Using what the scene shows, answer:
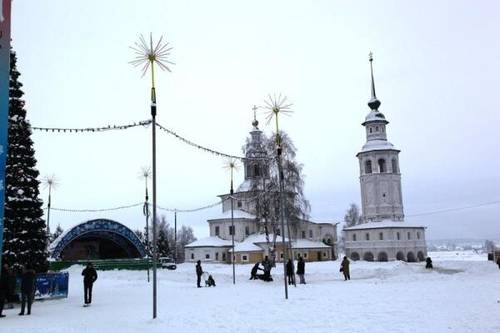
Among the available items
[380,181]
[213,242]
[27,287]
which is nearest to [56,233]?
[213,242]

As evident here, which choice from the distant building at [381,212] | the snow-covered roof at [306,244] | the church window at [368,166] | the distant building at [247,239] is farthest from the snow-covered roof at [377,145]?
the snow-covered roof at [306,244]

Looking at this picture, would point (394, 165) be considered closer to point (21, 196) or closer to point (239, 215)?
point (239, 215)

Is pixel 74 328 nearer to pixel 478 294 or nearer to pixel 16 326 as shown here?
pixel 16 326

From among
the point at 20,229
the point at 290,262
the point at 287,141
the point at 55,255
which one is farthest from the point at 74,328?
the point at 287,141

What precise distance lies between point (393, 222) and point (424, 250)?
6216 millimetres

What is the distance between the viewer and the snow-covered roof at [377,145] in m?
70.6

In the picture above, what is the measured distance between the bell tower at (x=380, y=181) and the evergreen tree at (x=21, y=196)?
54444 millimetres

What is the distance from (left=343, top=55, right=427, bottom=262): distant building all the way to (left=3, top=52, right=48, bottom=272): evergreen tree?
173ft

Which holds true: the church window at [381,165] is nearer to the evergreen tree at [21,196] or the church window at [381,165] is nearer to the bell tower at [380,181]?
the bell tower at [380,181]

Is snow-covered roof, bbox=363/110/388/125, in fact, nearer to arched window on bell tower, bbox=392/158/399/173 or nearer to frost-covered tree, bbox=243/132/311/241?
arched window on bell tower, bbox=392/158/399/173

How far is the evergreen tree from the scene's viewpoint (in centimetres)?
2194

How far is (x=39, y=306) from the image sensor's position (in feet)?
66.2

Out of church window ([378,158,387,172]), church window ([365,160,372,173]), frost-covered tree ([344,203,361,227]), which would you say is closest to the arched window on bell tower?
church window ([378,158,387,172])

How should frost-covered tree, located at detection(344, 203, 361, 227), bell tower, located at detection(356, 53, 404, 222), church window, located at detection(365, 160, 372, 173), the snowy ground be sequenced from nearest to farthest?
the snowy ground
bell tower, located at detection(356, 53, 404, 222)
church window, located at detection(365, 160, 372, 173)
frost-covered tree, located at detection(344, 203, 361, 227)
